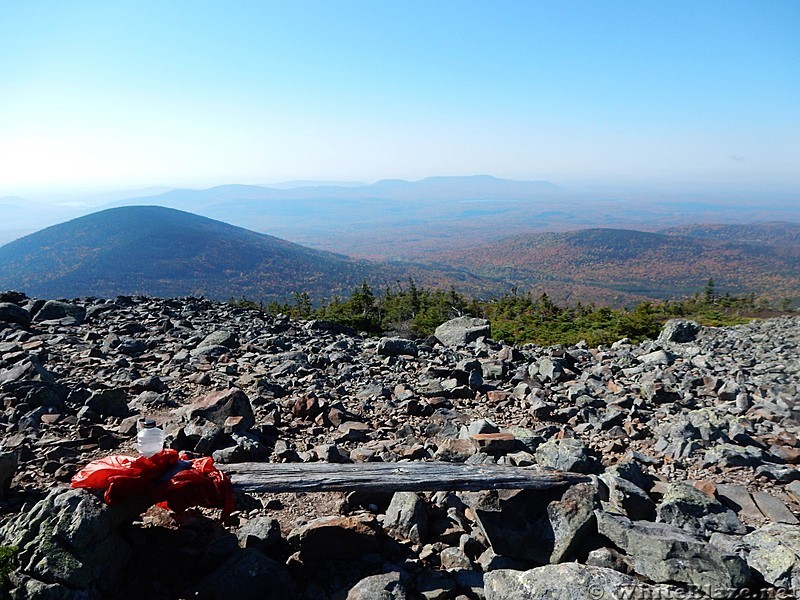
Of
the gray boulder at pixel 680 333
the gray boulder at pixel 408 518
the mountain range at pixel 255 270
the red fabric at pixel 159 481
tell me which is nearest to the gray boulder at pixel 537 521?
the gray boulder at pixel 408 518

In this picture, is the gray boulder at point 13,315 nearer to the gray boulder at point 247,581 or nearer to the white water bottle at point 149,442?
the white water bottle at point 149,442

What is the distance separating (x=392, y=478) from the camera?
13.6 ft

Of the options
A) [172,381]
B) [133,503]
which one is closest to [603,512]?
[133,503]

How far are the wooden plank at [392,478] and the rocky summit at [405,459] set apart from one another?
12 cm

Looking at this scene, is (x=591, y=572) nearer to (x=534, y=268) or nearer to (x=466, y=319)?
(x=466, y=319)

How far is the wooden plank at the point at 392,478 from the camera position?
398 cm

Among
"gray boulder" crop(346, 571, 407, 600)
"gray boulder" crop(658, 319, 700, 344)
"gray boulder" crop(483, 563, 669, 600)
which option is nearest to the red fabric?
"gray boulder" crop(346, 571, 407, 600)

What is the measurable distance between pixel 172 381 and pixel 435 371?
507cm

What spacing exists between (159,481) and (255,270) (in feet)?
553

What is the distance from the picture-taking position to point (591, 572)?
10.0 feet

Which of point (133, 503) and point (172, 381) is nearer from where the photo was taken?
point (133, 503)

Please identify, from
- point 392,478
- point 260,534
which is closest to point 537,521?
point 392,478

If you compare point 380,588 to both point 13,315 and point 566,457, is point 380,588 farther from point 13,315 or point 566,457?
point 13,315

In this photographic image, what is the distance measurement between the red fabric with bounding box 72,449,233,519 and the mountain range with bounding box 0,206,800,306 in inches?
4795
